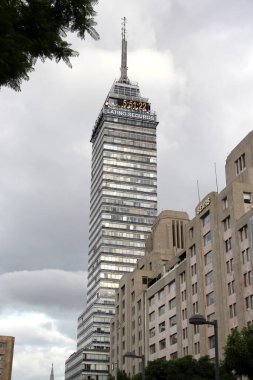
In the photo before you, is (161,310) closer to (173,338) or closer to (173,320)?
(173,320)

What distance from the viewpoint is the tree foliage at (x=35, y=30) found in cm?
771

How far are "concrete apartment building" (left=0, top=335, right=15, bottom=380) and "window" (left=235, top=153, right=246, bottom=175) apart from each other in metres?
75.0

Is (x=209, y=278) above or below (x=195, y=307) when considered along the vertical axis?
above

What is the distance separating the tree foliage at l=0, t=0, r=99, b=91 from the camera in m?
7.71

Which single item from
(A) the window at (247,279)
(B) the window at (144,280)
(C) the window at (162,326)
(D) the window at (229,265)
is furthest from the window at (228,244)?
(B) the window at (144,280)

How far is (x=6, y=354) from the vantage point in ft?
436

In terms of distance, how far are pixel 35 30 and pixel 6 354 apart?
440 ft

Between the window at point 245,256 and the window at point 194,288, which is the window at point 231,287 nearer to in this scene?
the window at point 245,256

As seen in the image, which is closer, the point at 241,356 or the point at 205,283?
the point at 241,356

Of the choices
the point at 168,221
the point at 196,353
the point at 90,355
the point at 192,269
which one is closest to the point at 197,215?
the point at 192,269

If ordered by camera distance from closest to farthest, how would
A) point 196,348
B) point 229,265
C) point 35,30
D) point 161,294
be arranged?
1. point 35,30
2. point 229,265
3. point 196,348
4. point 161,294

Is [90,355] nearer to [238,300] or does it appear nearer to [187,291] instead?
[187,291]

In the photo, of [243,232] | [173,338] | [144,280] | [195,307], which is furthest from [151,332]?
[243,232]

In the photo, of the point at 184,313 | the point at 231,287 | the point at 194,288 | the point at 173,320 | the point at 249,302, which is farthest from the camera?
the point at 173,320
